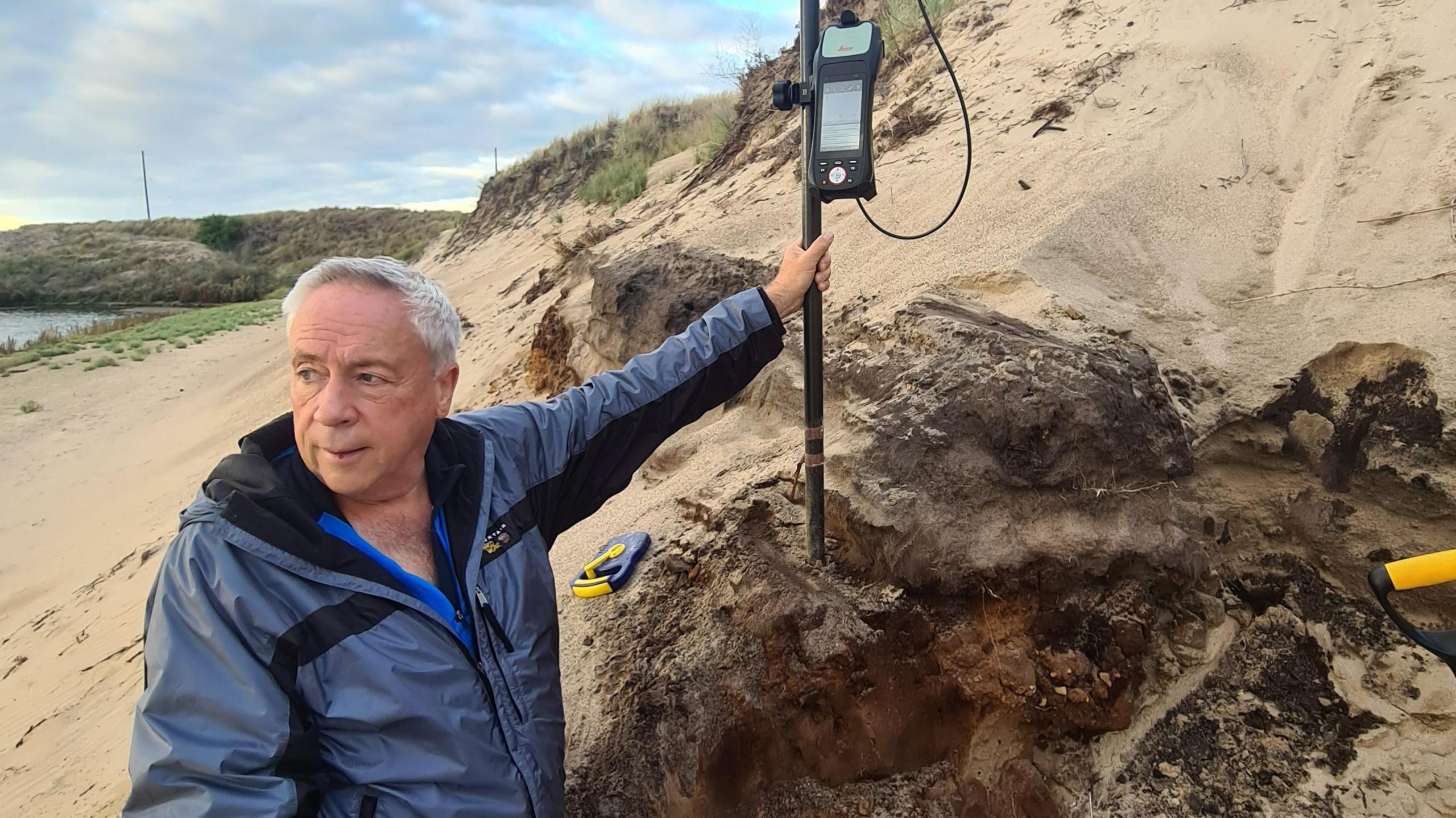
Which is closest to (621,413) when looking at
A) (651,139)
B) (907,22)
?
(907,22)

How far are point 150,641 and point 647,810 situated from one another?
132 centimetres

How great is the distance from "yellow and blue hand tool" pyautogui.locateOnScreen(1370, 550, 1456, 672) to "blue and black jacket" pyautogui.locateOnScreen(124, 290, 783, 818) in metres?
1.68

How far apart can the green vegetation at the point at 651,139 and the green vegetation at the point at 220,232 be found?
39719mm

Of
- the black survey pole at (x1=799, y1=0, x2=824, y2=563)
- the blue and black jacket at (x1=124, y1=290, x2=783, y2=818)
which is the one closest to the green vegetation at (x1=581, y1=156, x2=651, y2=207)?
the black survey pole at (x1=799, y1=0, x2=824, y2=563)

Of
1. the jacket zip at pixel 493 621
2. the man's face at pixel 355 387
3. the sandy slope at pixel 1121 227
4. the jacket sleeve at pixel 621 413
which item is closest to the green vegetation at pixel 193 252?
the sandy slope at pixel 1121 227

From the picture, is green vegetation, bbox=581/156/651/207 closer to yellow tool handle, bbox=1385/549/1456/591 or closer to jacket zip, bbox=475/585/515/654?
jacket zip, bbox=475/585/515/654

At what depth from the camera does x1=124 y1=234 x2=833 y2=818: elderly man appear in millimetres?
1354

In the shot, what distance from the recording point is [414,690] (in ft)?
5.00

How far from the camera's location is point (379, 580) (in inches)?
61.0

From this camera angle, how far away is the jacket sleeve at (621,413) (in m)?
2.10

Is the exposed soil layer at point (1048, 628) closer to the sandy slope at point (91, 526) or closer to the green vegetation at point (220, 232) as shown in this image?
the sandy slope at point (91, 526)

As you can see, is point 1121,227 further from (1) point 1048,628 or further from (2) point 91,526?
(2) point 91,526

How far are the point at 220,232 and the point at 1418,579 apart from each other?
188 feet

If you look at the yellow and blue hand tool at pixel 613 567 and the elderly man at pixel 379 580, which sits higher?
the elderly man at pixel 379 580
